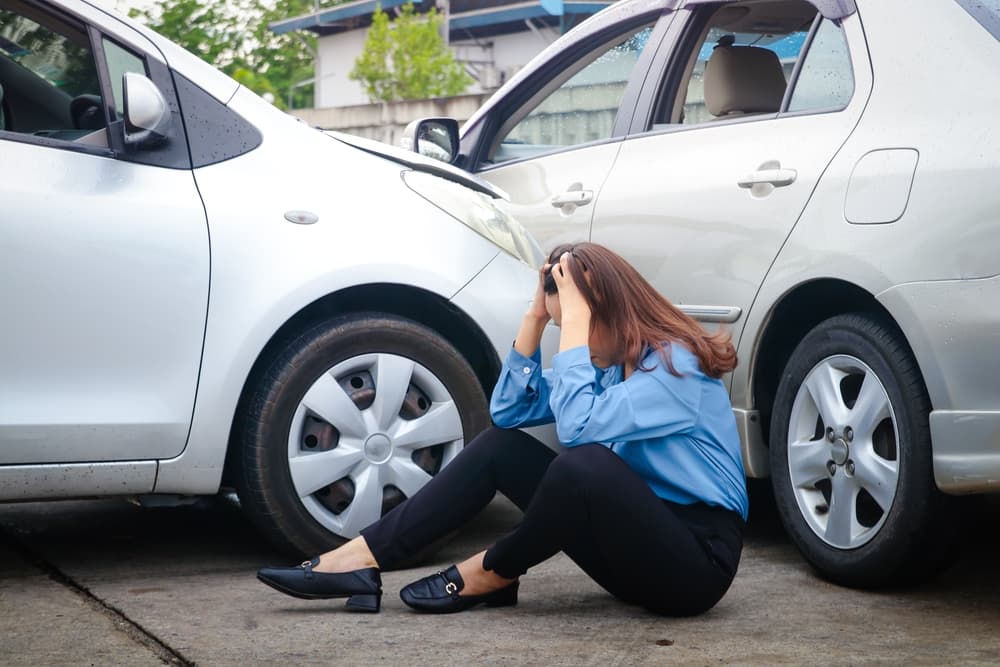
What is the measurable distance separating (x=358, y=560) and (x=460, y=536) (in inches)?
39.3

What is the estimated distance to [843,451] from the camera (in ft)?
11.8

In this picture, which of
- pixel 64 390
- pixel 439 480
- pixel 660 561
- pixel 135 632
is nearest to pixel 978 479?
pixel 660 561

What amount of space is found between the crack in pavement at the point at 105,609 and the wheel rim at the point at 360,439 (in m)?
0.62

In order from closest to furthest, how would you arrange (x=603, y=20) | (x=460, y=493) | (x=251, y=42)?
1. (x=460, y=493)
2. (x=603, y=20)
3. (x=251, y=42)

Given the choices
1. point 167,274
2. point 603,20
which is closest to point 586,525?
point 167,274

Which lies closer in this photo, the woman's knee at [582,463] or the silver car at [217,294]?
the woman's knee at [582,463]

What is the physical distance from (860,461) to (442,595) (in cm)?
110

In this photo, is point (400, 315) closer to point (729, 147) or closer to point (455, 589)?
point (455, 589)

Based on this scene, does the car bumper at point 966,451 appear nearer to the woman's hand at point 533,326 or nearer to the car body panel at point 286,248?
the woman's hand at point 533,326

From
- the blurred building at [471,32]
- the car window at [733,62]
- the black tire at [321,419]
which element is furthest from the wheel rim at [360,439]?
the blurred building at [471,32]

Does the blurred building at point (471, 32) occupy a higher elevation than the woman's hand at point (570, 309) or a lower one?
higher

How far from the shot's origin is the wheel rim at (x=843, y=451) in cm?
348

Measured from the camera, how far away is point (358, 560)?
354 centimetres

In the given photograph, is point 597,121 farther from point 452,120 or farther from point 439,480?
point 439,480
